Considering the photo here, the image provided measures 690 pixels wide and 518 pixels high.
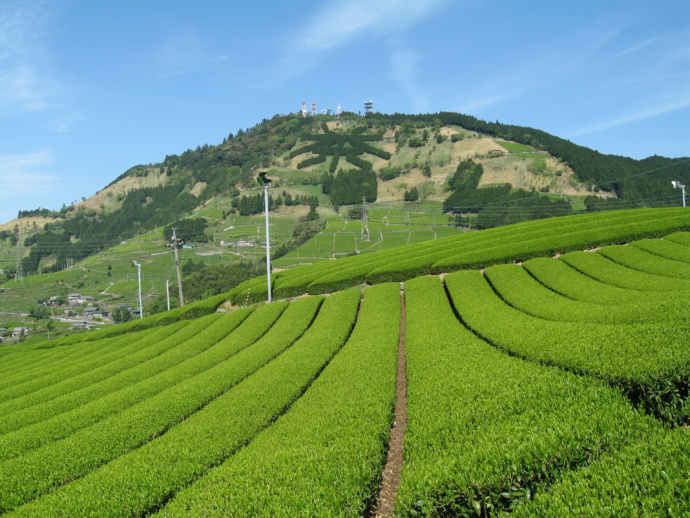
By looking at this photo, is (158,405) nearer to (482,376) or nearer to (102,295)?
(482,376)

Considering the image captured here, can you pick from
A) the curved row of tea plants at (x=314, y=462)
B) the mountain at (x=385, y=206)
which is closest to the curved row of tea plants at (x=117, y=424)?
the curved row of tea plants at (x=314, y=462)

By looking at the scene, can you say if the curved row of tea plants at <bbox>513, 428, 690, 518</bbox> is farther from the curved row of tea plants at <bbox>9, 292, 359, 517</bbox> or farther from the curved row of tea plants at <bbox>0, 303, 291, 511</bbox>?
the curved row of tea plants at <bbox>0, 303, 291, 511</bbox>

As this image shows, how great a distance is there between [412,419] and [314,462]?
2.90m

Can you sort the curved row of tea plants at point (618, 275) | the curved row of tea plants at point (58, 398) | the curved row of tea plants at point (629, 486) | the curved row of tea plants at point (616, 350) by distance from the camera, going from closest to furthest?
1. the curved row of tea plants at point (629, 486)
2. the curved row of tea plants at point (616, 350)
3. the curved row of tea plants at point (58, 398)
4. the curved row of tea plants at point (618, 275)

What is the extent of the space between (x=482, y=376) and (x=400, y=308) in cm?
1351

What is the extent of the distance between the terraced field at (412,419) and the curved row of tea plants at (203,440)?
56 millimetres

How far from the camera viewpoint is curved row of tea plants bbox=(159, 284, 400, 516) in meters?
7.76

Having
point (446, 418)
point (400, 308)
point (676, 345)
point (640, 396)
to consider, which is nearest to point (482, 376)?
point (446, 418)

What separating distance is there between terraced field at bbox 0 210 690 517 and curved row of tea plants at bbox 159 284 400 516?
0.16 feet

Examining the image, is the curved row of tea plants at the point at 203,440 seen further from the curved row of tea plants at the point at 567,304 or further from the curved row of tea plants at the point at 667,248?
the curved row of tea plants at the point at 667,248

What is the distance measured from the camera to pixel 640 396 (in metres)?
9.73

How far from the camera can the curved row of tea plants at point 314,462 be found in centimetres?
776

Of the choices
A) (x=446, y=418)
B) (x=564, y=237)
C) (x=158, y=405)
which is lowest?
(x=158, y=405)

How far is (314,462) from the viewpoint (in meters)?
9.05
